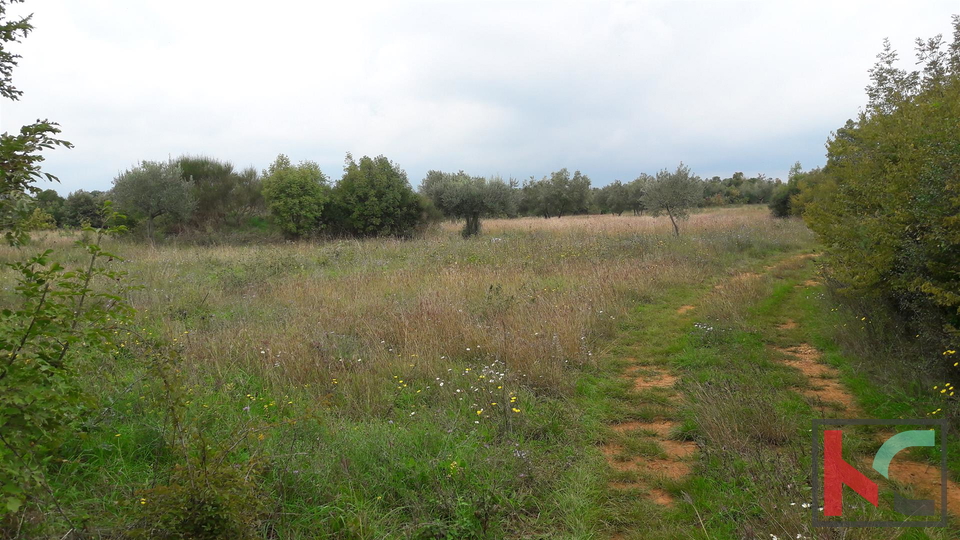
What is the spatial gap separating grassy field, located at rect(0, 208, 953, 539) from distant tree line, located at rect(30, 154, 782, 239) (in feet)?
52.4

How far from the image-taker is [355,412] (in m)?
4.88

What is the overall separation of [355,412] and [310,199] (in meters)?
22.8

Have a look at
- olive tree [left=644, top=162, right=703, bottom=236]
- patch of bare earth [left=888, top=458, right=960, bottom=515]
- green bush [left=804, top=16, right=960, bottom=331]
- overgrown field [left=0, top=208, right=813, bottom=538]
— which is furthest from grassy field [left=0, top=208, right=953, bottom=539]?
olive tree [left=644, top=162, right=703, bottom=236]

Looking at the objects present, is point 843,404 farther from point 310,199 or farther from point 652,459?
point 310,199

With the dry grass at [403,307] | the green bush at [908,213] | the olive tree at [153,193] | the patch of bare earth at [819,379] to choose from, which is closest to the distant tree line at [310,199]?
the olive tree at [153,193]

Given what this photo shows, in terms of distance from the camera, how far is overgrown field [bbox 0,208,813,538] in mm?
3055

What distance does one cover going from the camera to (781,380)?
5793mm

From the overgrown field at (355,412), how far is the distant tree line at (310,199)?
50.2ft

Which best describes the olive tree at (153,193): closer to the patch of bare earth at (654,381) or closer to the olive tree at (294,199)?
the olive tree at (294,199)

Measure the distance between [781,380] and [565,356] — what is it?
2454 millimetres

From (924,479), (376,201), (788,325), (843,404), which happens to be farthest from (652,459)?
(376,201)

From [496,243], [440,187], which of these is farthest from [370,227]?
[496,243]

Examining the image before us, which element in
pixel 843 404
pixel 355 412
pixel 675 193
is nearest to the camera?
pixel 355 412

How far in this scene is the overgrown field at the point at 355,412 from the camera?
305 centimetres
